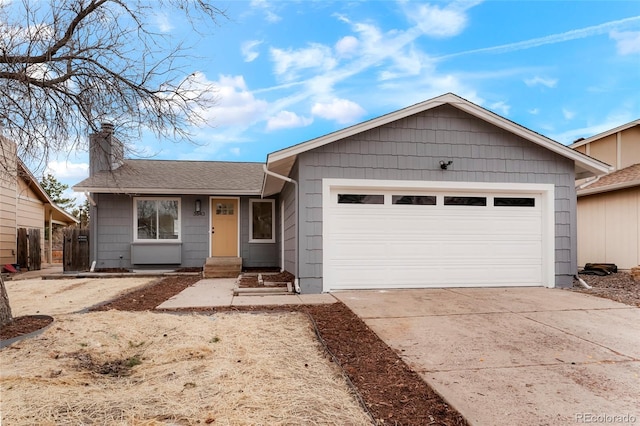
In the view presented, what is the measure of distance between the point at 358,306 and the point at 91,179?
30.6 feet

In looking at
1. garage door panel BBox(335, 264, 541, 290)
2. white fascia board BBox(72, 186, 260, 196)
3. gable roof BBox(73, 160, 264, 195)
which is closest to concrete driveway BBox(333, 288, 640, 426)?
garage door panel BBox(335, 264, 541, 290)

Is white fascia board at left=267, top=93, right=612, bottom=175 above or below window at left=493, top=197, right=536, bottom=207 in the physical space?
above

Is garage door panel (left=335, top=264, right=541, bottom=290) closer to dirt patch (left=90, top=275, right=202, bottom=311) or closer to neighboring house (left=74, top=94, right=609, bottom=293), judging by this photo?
neighboring house (left=74, top=94, right=609, bottom=293)

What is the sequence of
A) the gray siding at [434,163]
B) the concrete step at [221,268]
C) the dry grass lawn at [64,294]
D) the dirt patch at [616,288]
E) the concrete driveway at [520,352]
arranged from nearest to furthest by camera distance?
the concrete driveway at [520,352] < the dry grass lawn at [64,294] < the dirt patch at [616,288] < the gray siding at [434,163] < the concrete step at [221,268]

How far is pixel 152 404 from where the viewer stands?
2.52 metres

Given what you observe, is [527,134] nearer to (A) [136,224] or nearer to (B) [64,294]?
(B) [64,294]

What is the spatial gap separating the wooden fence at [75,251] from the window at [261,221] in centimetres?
491

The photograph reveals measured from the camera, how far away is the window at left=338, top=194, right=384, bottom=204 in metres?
7.33

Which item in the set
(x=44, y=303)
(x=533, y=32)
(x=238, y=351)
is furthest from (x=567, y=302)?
(x=44, y=303)

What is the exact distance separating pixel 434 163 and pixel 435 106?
111cm

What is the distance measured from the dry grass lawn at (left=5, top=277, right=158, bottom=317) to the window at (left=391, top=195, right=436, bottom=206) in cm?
563

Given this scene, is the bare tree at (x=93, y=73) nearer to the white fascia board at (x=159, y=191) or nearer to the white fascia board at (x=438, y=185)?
the white fascia board at (x=438, y=185)

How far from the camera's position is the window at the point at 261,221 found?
1181 cm

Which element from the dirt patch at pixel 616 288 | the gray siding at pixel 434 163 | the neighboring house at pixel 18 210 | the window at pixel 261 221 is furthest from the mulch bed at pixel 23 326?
the dirt patch at pixel 616 288
